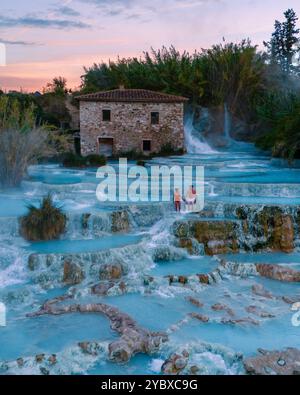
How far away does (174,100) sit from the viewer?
24047 millimetres

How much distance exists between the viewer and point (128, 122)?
78.4 feet

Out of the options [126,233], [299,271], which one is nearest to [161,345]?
[299,271]

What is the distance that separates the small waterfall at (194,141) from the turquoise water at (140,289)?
12.1 m

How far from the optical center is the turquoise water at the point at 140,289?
678cm

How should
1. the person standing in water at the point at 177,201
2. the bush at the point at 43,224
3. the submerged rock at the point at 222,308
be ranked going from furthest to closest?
1. the person standing in water at the point at 177,201
2. the bush at the point at 43,224
3. the submerged rock at the point at 222,308

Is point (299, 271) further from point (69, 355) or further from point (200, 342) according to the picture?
point (69, 355)

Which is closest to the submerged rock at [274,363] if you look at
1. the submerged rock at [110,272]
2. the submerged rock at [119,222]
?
the submerged rock at [110,272]

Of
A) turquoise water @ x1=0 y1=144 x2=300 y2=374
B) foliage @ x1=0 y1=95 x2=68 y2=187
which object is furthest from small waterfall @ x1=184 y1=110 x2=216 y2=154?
foliage @ x1=0 y1=95 x2=68 y2=187

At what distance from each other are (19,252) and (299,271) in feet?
18.7

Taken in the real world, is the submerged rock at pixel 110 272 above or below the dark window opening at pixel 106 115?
below

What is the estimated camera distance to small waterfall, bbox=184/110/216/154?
88.0 feet

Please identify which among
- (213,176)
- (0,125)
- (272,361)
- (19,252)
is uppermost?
(0,125)

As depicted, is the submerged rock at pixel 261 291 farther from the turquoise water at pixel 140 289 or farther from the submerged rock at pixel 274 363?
the submerged rock at pixel 274 363

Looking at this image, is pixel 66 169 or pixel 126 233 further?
pixel 66 169
